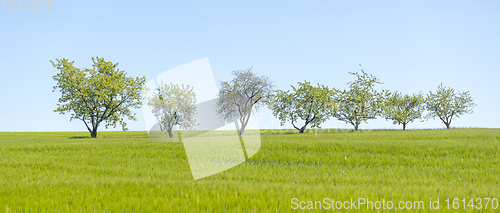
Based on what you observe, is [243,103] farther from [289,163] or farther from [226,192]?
[226,192]

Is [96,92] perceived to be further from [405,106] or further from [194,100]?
[405,106]

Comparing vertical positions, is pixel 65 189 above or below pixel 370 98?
below

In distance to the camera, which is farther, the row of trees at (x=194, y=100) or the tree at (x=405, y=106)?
the tree at (x=405, y=106)

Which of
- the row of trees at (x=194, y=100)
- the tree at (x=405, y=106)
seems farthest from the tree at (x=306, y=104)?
the tree at (x=405, y=106)

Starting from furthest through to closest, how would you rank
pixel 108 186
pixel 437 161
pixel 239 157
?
pixel 239 157 < pixel 437 161 < pixel 108 186

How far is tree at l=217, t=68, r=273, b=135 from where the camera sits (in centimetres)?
5547

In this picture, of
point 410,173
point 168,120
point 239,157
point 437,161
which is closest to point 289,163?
point 239,157

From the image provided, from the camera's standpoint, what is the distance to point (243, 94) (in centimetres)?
5600

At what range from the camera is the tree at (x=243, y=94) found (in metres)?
55.5

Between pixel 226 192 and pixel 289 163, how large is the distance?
8.04 meters

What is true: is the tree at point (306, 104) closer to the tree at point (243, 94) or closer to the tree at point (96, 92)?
the tree at point (243, 94)

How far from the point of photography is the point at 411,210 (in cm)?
560

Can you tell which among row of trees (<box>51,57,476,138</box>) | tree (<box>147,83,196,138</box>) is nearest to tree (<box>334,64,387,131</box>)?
row of trees (<box>51,57,476,138</box>)

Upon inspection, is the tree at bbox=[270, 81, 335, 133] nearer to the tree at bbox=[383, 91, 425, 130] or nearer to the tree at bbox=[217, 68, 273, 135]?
the tree at bbox=[217, 68, 273, 135]
